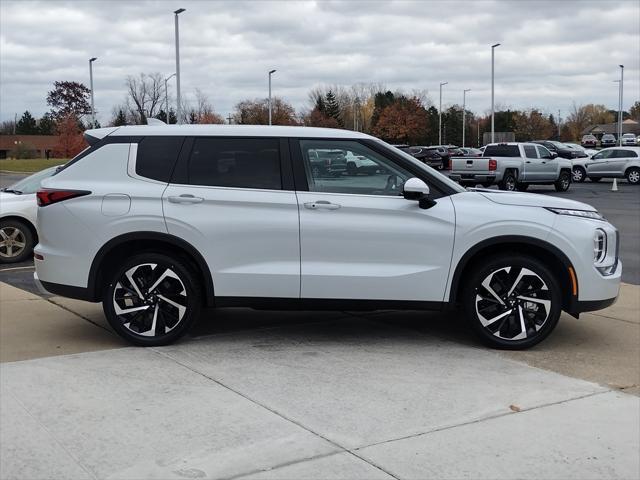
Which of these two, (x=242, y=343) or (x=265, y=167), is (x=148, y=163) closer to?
(x=265, y=167)

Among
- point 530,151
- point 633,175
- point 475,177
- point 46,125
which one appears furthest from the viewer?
point 46,125

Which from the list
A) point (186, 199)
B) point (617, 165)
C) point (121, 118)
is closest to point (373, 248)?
point (186, 199)

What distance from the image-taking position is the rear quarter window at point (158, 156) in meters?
6.08

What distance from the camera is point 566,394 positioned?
4.95 metres

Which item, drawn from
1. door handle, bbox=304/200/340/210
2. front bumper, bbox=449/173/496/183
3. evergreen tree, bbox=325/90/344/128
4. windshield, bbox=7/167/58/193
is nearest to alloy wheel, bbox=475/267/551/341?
door handle, bbox=304/200/340/210

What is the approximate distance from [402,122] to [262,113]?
20.7 meters

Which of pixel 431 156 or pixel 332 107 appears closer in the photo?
pixel 431 156

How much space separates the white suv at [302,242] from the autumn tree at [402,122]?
8203 centimetres

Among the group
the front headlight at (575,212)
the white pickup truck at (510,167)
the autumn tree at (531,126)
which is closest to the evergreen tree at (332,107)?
the autumn tree at (531,126)

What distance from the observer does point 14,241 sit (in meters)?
10.9

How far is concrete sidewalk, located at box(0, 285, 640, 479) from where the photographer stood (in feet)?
12.5

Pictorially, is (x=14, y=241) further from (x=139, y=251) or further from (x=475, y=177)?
(x=475, y=177)

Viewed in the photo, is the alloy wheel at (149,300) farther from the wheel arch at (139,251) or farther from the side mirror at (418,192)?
the side mirror at (418,192)

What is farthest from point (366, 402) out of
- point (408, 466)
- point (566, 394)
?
point (566, 394)
